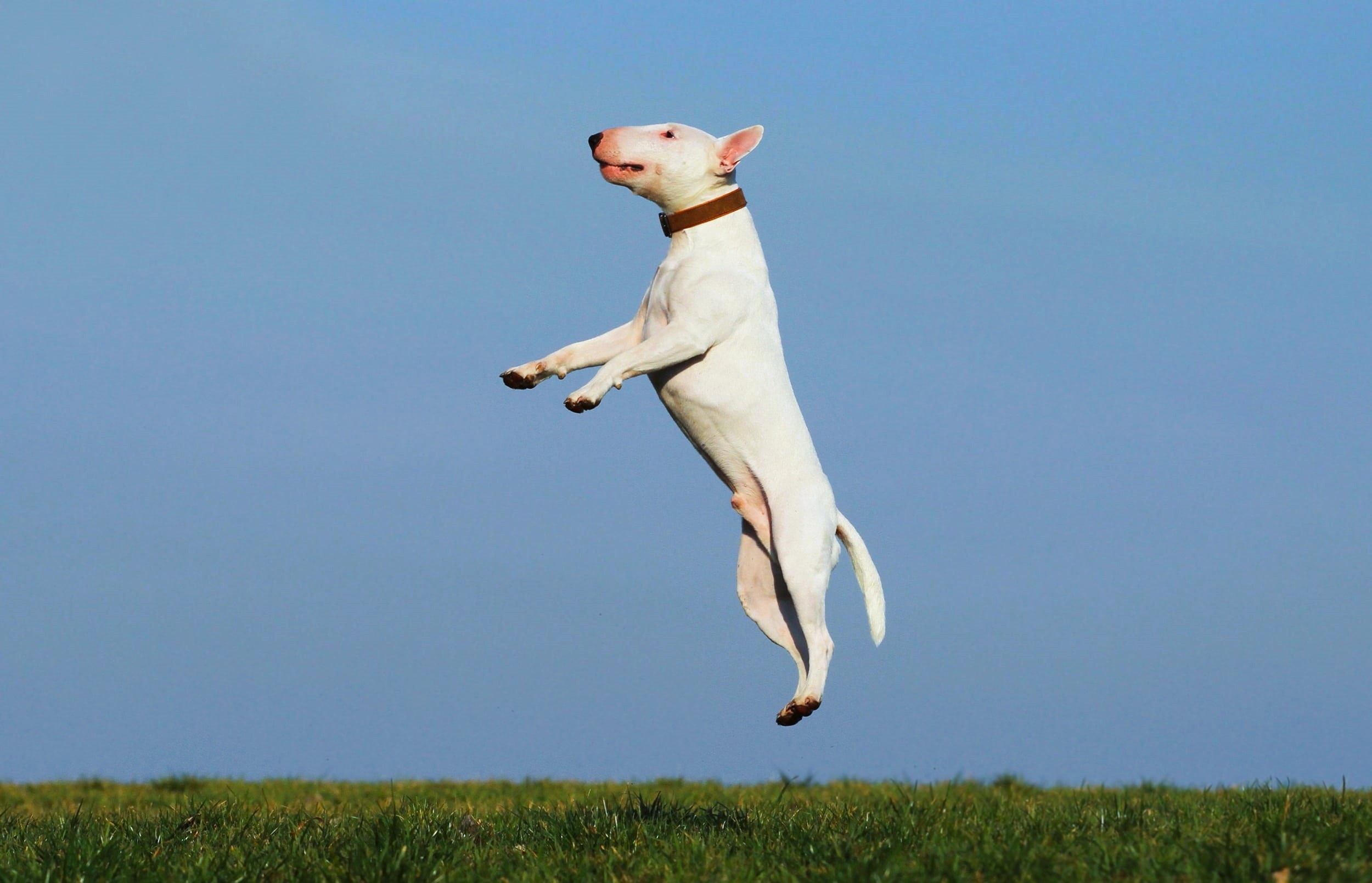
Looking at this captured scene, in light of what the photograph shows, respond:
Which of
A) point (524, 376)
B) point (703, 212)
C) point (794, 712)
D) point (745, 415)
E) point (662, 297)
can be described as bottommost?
point (794, 712)

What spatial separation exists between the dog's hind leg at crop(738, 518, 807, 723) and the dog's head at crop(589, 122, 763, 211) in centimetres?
167

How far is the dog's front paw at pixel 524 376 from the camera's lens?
661 centimetres

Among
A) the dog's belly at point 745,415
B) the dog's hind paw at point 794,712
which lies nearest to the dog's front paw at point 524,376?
the dog's belly at point 745,415

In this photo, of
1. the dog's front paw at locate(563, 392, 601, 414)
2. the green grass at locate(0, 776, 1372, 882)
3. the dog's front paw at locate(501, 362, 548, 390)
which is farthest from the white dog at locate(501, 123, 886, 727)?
the green grass at locate(0, 776, 1372, 882)

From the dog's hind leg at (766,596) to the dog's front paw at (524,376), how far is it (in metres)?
1.25

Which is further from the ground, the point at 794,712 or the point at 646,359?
the point at 646,359

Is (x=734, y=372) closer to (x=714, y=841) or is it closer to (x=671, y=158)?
(x=671, y=158)

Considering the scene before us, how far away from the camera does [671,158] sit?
6738mm

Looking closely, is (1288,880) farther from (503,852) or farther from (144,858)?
(144,858)

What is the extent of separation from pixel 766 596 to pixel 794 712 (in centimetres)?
68

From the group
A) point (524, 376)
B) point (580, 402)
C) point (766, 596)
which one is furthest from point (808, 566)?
point (524, 376)

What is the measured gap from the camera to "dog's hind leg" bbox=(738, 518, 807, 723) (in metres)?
6.92

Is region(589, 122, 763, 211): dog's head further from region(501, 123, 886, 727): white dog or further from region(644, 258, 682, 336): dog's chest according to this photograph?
region(644, 258, 682, 336): dog's chest

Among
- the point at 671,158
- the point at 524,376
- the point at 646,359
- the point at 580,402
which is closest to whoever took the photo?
the point at 580,402
